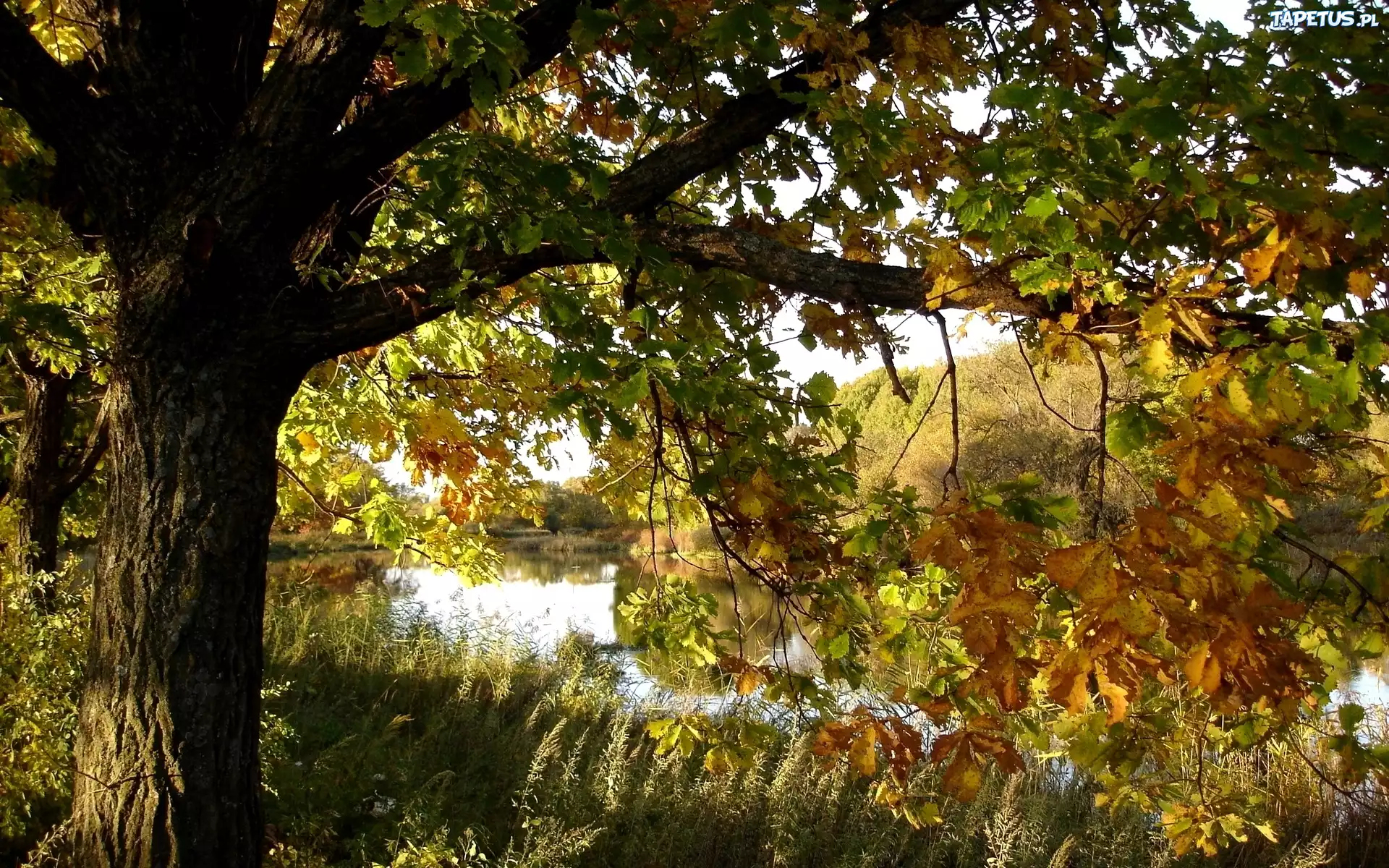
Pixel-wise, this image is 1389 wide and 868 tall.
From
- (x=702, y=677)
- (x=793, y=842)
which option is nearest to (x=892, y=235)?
(x=793, y=842)

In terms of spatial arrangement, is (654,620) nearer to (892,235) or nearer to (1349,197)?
(892,235)

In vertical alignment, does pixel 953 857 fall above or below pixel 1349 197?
below

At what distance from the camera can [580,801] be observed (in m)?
4.55

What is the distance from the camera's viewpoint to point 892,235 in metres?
2.67

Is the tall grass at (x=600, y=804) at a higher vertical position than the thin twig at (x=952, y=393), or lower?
lower

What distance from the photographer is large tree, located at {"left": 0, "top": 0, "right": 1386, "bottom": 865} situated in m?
1.43

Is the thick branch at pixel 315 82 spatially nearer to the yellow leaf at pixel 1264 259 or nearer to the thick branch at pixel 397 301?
the thick branch at pixel 397 301

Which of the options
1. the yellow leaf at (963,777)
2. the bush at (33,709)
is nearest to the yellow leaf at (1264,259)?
the yellow leaf at (963,777)

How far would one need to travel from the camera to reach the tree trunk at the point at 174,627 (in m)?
2.17

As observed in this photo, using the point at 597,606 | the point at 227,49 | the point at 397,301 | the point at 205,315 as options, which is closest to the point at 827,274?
the point at 397,301

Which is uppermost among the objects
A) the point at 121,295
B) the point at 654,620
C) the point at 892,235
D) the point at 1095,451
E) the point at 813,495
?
the point at 892,235

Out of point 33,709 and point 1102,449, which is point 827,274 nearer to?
point 1102,449

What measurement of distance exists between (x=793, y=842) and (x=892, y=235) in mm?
3321

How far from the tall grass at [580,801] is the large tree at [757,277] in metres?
1.63
